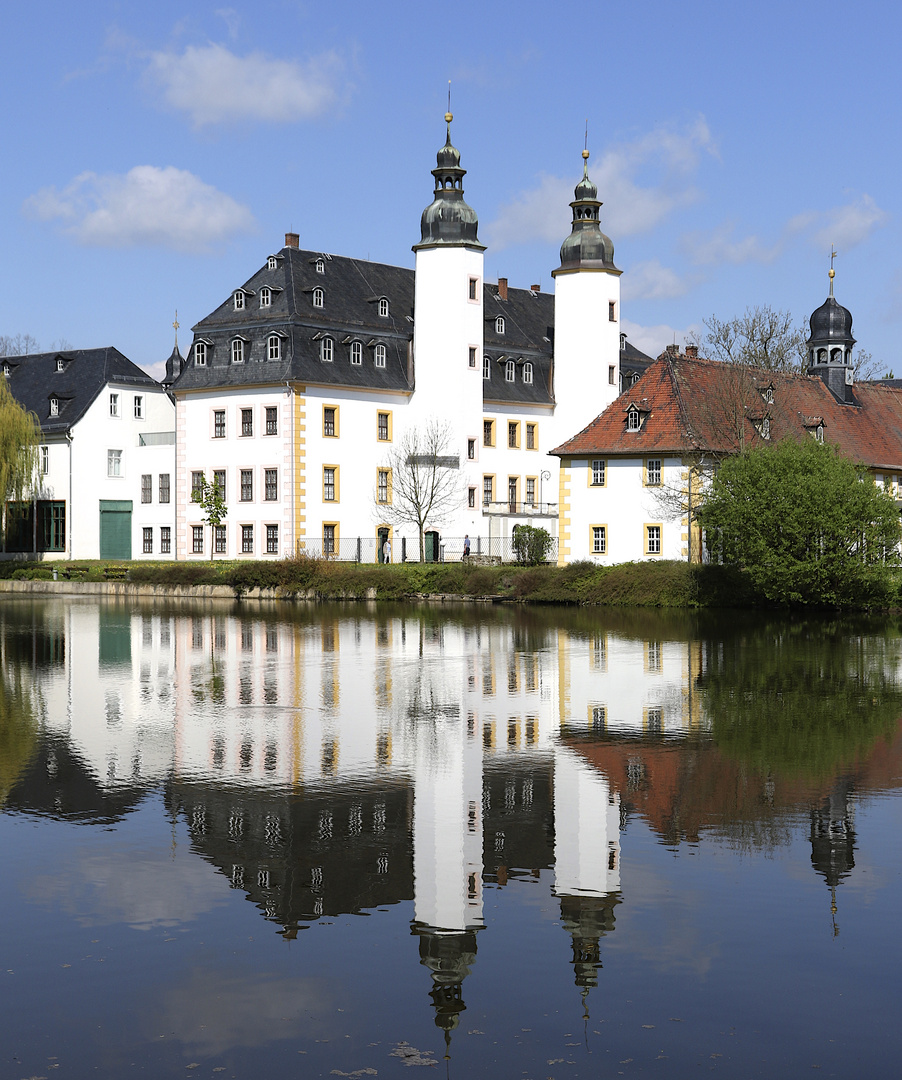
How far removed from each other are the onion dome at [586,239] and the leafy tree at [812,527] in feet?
98.6

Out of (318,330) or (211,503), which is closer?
(211,503)

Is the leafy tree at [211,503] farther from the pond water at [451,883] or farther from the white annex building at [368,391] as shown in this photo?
the pond water at [451,883]

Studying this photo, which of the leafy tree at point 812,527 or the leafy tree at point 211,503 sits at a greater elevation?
the leafy tree at point 211,503

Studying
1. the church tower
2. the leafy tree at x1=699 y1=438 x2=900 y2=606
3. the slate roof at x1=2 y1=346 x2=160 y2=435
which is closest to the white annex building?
the slate roof at x1=2 y1=346 x2=160 y2=435

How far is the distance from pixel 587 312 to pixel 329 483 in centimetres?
1629

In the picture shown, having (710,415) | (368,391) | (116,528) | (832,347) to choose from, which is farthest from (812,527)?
(116,528)

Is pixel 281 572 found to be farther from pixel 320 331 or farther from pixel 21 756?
pixel 21 756

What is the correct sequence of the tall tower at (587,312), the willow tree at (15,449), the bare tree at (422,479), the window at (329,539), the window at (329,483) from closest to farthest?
the willow tree at (15,449) → the window at (329,539) → the window at (329,483) → the bare tree at (422,479) → the tall tower at (587,312)

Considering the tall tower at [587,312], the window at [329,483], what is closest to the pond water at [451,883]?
the window at [329,483]

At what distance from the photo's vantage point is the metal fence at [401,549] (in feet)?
214

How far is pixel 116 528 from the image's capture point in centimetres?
7331

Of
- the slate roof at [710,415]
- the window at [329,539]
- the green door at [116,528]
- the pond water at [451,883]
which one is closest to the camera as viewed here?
the pond water at [451,883]

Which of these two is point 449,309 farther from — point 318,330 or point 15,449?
point 15,449

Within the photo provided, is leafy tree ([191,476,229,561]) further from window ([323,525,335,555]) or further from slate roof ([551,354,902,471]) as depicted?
slate roof ([551,354,902,471])
